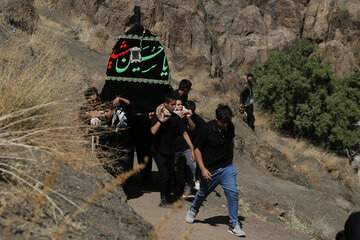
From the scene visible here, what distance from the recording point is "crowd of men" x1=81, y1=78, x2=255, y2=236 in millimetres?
5383

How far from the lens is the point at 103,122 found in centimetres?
552

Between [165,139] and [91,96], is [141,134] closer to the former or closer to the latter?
[165,139]

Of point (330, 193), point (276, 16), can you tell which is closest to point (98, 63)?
point (330, 193)

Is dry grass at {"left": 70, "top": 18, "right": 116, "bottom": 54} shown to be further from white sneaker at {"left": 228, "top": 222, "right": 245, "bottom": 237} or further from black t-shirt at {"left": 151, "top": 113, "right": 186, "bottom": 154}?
white sneaker at {"left": 228, "top": 222, "right": 245, "bottom": 237}

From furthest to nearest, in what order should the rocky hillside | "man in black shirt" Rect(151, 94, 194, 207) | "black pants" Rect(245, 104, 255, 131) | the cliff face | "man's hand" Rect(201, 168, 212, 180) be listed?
1. the cliff face
2. "black pants" Rect(245, 104, 255, 131)
3. "man in black shirt" Rect(151, 94, 194, 207)
4. "man's hand" Rect(201, 168, 212, 180)
5. the rocky hillside

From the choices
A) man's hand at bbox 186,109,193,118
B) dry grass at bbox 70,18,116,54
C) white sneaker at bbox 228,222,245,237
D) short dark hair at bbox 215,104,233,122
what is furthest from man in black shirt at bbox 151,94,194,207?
dry grass at bbox 70,18,116,54

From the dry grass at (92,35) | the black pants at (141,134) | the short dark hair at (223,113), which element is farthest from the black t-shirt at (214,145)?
the dry grass at (92,35)

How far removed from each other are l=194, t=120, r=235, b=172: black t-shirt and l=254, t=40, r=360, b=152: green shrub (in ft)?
48.3

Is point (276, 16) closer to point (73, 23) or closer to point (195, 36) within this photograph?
point (195, 36)

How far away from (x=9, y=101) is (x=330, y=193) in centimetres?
1099

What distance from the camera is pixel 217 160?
17.8 ft

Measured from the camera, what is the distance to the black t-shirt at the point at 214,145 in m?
5.34

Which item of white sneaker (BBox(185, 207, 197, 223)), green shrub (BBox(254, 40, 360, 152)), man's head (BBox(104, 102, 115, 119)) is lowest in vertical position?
green shrub (BBox(254, 40, 360, 152))

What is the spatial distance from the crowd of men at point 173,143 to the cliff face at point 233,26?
13170 millimetres
